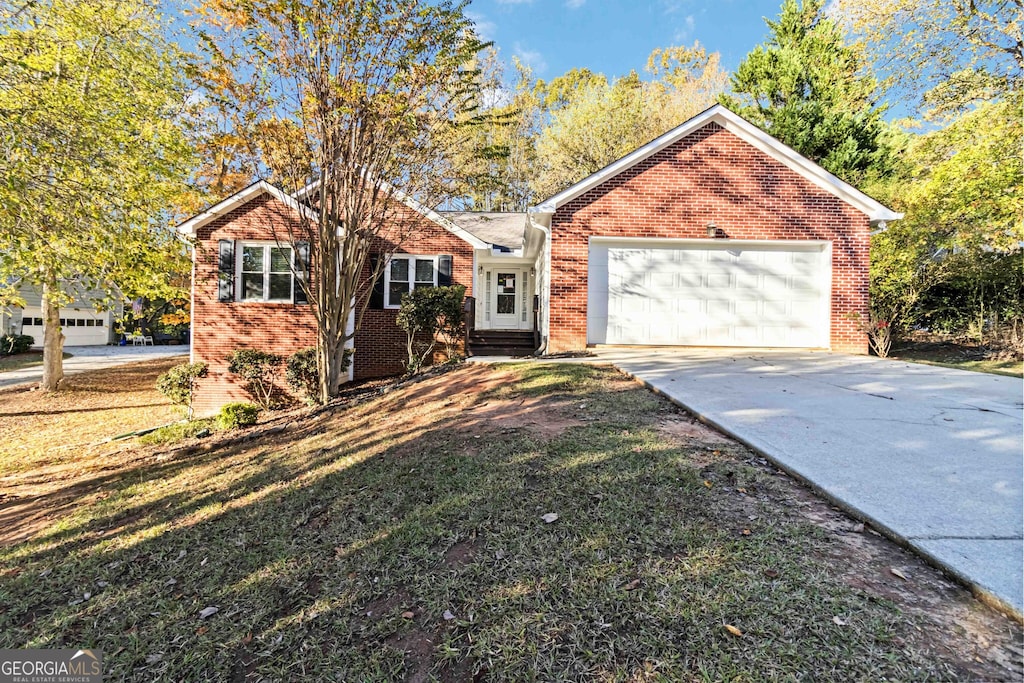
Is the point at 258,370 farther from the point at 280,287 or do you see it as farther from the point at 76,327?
the point at 76,327

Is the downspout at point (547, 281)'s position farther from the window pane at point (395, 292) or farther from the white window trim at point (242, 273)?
the white window trim at point (242, 273)

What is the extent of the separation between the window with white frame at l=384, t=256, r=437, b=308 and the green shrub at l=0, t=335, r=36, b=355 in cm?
1974

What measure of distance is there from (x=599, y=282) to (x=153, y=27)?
37.6 ft

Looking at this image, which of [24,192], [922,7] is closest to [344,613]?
[24,192]

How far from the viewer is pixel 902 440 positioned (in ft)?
12.1

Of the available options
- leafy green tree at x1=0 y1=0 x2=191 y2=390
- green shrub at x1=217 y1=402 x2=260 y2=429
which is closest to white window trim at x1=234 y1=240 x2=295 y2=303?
leafy green tree at x1=0 y1=0 x2=191 y2=390

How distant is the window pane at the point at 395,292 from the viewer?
11414 mm

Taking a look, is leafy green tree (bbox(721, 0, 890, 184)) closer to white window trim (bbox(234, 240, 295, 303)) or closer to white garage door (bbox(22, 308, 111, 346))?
white window trim (bbox(234, 240, 295, 303))

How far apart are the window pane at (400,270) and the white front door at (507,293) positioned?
3189mm

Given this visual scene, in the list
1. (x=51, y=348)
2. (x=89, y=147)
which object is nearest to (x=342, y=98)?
(x=89, y=147)

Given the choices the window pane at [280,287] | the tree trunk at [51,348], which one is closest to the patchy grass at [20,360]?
the tree trunk at [51,348]

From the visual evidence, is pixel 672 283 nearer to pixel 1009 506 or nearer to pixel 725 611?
pixel 1009 506

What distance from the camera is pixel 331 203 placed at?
760 centimetres

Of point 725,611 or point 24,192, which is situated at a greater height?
point 24,192
